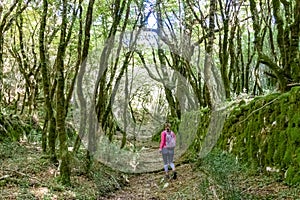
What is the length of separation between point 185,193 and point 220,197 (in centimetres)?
172

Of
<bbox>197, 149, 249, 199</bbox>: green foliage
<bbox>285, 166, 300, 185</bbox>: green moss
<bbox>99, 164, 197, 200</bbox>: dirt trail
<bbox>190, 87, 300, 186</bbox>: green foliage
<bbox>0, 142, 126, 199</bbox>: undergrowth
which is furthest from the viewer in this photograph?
<bbox>99, 164, 197, 200</bbox>: dirt trail

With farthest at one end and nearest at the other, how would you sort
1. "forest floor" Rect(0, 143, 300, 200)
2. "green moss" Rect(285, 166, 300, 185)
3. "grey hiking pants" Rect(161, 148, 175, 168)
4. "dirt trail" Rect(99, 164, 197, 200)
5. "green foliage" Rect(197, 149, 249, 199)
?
"grey hiking pants" Rect(161, 148, 175, 168), "dirt trail" Rect(99, 164, 197, 200), "forest floor" Rect(0, 143, 300, 200), "green moss" Rect(285, 166, 300, 185), "green foliage" Rect(197, 149, 249, 199)

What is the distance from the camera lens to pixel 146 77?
26.3 m

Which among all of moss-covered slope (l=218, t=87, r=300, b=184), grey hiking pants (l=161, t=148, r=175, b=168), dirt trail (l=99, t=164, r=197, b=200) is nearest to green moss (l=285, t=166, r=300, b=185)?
moss-covered slope (l=218, t=87, r=300, b=184)

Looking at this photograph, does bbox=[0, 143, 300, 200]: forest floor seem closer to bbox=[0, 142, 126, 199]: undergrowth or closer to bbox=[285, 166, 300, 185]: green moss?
bbox=[0, 142, 126, 199]: undergrowth

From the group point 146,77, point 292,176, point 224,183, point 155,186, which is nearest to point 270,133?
point 292,176

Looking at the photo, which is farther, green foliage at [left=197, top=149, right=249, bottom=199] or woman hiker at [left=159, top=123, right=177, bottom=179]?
woman hiker at [left=159, top=123, right=177, bottom=179]

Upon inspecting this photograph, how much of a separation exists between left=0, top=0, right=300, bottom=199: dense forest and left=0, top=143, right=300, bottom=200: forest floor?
0.18 m

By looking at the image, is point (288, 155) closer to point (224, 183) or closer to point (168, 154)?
point (224, 183)

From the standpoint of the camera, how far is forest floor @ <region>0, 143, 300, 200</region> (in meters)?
6.70

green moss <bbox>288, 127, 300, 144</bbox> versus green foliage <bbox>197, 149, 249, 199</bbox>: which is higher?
green moss <bbox>288, 127, 300, 144</bbox>

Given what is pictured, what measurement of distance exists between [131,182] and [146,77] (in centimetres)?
1488

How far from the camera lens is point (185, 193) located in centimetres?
826

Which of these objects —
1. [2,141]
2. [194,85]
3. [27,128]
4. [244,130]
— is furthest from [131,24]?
[244,130]
